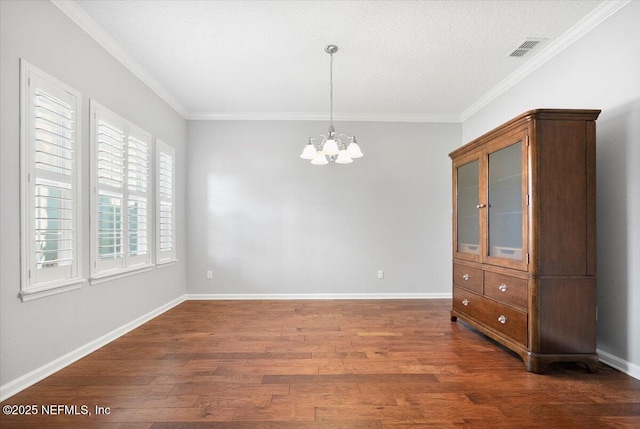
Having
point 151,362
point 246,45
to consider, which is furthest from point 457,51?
point 151,362

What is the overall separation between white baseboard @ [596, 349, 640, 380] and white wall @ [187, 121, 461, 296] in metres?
2.40

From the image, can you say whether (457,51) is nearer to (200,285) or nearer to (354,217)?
(354,217)

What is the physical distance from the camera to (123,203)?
326 centimetres

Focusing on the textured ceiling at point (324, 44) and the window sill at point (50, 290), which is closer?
the window sill at point (50, 290)

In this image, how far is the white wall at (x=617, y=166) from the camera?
2336 millimetres

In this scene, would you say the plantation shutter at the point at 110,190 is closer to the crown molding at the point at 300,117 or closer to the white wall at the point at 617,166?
the crown molding at the point at 300,117

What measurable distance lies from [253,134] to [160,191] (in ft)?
5.37

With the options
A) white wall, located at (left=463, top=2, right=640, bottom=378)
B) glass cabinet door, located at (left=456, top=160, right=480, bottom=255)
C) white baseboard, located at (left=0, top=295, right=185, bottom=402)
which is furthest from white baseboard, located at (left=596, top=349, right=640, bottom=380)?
white baseboard, located at (left=0, top=295, right=185, bottom=402)

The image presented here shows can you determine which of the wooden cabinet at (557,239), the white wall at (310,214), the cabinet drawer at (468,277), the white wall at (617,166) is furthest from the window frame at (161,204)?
the white wall at (617,166)

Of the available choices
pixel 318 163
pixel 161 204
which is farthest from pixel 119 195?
pixel 318 163

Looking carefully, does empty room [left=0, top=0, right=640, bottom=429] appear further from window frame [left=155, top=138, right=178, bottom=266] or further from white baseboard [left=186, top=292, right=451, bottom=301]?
white baseboard [left=186, top=292, right=451, bottom=301]

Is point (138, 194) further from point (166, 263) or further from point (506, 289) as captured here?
point (506, 289)

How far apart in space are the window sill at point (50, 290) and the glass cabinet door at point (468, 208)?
11.8ft

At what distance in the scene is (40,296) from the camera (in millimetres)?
2230
